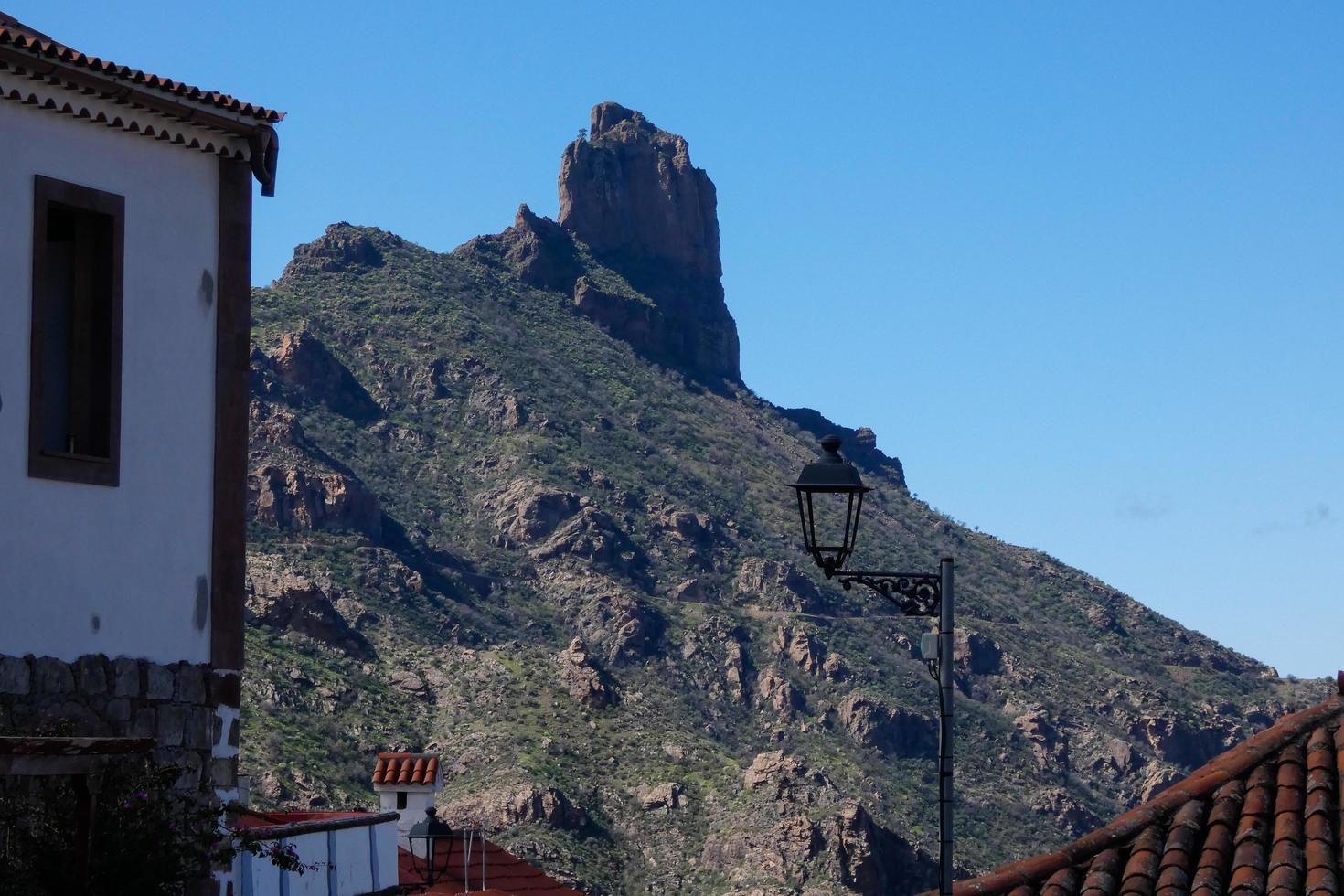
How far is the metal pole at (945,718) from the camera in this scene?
12008 mm

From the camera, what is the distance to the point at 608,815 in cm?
7681

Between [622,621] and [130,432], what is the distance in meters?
81.5

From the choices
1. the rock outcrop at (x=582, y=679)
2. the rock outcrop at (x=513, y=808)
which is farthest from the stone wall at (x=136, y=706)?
the rock outcrop at (x=582, y=679)

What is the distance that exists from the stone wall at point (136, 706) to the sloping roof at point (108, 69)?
3888 mm

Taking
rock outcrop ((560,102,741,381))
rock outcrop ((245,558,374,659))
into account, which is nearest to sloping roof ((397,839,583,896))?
rock outcrop ((245,558,374,659))

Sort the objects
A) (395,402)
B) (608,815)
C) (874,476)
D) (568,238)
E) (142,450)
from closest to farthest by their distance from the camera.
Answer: (142,450) < (608,815) < (395,402) < (874,476) < (568,238)

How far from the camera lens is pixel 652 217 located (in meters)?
151

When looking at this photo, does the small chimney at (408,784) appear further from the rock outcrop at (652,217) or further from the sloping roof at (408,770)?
the rock outcrop at (652,217)

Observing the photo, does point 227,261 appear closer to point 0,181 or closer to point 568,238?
point 0,181

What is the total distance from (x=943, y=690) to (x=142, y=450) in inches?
229

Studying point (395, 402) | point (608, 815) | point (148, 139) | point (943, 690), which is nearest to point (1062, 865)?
point (943, 690)

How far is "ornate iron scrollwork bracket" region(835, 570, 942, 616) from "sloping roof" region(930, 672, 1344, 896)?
1639 millimetres

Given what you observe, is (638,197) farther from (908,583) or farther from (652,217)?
(908,583)

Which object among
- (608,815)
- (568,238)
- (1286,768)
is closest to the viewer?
(1286,768)
